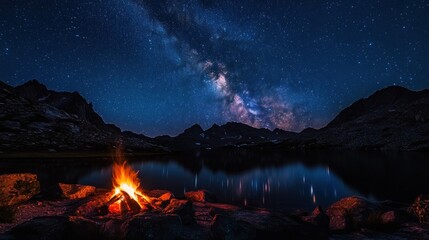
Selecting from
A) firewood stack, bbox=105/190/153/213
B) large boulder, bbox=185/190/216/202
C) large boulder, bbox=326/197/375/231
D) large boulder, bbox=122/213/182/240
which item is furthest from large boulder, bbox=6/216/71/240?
large boulder, bbox=326/197/375/231

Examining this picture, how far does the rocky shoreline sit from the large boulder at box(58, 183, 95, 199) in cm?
9

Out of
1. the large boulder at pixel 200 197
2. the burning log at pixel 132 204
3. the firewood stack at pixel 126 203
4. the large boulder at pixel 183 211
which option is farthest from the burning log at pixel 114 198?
the large boulder at pixel 200 197

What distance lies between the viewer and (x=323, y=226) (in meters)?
16.4

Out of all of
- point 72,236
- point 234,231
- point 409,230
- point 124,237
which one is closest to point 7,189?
point 72,236

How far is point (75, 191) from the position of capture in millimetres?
24484

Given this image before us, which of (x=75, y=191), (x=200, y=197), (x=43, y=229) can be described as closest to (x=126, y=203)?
(x=43, y=229)

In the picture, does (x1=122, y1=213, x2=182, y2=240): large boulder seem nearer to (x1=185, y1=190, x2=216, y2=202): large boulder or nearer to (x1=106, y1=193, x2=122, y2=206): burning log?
(x1=106, y1=193, x2=122, y2=206): burning log

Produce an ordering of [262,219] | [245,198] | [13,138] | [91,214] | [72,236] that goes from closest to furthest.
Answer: [72,236] < [262,219] < [91,214] < [245,198] < [13,138]

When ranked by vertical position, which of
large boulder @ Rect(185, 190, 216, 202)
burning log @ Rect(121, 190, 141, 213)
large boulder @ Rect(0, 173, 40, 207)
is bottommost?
large boulder @ Rect(185, 190, 216, 202)

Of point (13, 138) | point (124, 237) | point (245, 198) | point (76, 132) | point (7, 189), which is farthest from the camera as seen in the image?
point (76, 132)

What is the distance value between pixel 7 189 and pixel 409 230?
25541 mm

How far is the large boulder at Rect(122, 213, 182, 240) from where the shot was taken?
1124 centimetres

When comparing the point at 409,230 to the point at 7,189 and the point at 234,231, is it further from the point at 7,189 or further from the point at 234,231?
the point at 7,189

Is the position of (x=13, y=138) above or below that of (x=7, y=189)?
above
